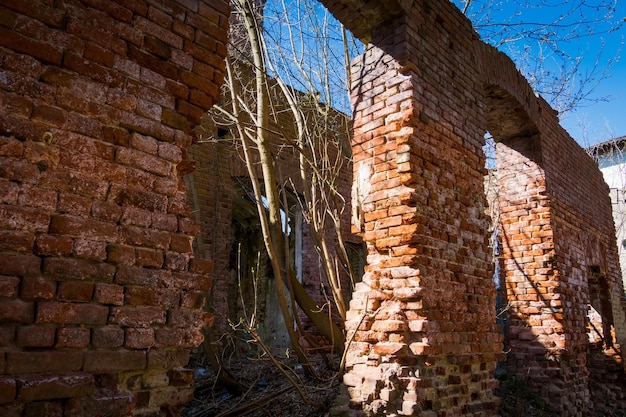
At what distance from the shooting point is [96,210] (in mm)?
2059

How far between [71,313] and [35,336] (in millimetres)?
145

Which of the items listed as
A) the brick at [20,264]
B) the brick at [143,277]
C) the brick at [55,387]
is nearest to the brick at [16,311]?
the brick at [20,264]

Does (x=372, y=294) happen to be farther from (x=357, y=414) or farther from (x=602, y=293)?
(x=602, y=293)

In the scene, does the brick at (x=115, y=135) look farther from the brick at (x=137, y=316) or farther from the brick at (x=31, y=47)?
the brick at (x=137, y=316)

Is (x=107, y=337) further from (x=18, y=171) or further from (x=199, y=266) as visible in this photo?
(x=18, y=171)

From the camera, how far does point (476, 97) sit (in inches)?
195

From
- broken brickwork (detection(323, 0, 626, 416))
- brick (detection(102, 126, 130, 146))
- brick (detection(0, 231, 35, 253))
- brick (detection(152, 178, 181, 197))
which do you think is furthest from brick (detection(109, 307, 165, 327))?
broken brickwork (detection(323, 0, 626, 416))

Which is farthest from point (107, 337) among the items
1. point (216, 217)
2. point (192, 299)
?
point (216, 217)

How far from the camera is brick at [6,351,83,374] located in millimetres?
1746

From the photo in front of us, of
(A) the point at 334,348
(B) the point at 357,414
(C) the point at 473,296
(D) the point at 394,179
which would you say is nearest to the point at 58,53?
(D) the point at 394,179

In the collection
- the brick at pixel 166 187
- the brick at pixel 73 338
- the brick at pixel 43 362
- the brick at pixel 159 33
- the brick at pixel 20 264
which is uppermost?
the brick at pixel 159 33

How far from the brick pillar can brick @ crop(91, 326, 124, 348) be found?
211 centimetres

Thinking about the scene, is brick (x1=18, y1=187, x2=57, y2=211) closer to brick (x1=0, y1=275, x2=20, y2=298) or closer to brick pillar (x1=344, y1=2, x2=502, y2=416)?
brick (x1=0, y1=275, x2=20, y2=298)

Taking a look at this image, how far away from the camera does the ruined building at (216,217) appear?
1.90 metres
